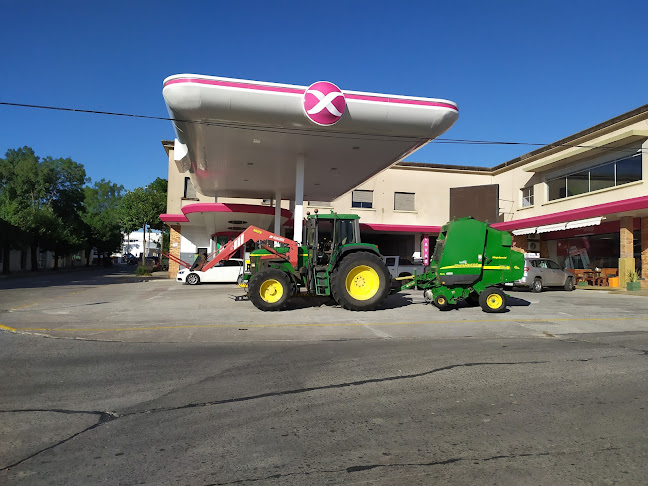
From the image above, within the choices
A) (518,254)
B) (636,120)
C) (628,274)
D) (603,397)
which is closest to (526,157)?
(636,120)

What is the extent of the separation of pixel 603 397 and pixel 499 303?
723 centimetres

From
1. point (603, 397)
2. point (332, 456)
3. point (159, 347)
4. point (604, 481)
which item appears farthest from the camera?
point (159, 347)

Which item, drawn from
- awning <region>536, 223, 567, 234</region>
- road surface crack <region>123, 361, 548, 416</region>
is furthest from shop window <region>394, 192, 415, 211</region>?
road surface crack <region>123, 361, 548, 416</region>

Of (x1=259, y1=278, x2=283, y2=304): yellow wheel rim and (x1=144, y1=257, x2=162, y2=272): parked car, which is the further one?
(x1=144, y1=257, x2=162, y2=272): parked car

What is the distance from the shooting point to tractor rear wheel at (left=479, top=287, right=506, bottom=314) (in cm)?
1189

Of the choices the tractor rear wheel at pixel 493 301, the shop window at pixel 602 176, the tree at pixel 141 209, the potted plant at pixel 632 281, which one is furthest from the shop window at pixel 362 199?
the tractor rear wheel at pixel 493 301

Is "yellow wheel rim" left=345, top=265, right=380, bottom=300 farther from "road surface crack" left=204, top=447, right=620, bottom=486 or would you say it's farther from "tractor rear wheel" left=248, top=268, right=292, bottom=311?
"road surface crack" left=204, top=447, right=620, bottom=486

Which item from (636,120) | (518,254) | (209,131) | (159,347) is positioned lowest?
(159,347)

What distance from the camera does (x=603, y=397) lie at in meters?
4.89

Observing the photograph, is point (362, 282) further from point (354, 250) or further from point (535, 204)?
point (535, 204)

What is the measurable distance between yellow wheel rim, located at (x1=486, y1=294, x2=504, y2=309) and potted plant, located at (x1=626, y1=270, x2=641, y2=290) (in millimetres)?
A: 11749

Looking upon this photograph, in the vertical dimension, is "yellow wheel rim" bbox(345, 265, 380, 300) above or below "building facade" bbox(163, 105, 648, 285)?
A: below

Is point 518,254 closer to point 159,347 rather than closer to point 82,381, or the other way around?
point 159,347

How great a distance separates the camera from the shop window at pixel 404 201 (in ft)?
107
